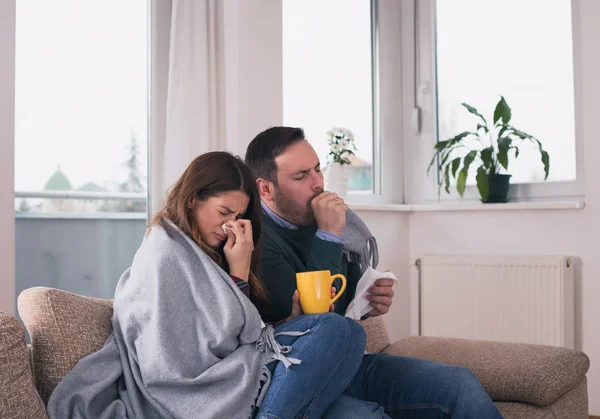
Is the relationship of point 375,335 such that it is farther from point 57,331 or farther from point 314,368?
point 57,331

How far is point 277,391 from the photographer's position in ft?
4.93

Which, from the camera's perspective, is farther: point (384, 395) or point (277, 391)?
point (384, 395)

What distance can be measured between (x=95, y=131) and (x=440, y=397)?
5.40 feet

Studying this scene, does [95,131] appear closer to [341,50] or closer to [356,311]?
[356,311]

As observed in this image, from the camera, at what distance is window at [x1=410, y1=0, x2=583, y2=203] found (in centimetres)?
344

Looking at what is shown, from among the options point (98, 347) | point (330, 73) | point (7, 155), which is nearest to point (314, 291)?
point (98, 347)

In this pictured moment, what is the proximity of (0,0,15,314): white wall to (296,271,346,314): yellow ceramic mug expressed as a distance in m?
1.05

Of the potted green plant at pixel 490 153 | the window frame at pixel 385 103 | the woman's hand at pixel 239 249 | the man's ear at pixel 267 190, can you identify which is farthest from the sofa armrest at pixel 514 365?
the window frame at pixel 385 103

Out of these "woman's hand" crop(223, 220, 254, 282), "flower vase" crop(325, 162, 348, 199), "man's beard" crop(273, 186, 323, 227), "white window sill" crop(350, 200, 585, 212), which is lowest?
"woman's hand" crop(223, 220, 254, 282)

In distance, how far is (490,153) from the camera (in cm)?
348

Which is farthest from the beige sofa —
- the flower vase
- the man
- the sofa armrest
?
the flower vase

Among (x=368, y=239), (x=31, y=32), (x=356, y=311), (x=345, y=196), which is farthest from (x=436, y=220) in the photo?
(x=31, y=32)

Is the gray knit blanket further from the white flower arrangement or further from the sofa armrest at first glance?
the white flower arrangement

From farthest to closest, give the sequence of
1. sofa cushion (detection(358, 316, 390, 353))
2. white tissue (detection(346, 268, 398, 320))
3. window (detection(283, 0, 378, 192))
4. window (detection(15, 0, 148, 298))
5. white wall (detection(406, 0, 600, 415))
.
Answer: window (detection(283, 0, 378, 192)) < white wall (detection(406, 0, 600, 415)) < window (detection(15, 0, 148, 298)) < sofa cushion (detection(358, 316, 390, 353)) < white tissue (detection(346, 268, 398, 320))
